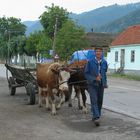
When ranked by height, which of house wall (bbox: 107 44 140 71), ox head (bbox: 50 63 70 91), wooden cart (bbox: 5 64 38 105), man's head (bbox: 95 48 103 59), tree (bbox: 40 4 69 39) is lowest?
house wall (bbox: 107 44 140 71)

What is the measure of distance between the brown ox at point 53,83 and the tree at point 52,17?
47.3 meters

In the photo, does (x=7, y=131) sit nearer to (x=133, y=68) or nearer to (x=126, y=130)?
(x=126, y=130)

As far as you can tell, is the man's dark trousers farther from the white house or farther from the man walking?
the white house

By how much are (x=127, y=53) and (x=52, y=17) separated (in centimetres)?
1539

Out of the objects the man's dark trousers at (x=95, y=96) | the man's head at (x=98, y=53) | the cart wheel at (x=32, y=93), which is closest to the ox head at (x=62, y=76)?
the man's dark trousers at (x=95, y=96)

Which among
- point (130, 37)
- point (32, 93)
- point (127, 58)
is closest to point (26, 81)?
point (32, 93)

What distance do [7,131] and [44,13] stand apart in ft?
180

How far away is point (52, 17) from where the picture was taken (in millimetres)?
64438

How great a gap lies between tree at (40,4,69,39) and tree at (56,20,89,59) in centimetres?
991

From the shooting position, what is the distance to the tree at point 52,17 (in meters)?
63.3

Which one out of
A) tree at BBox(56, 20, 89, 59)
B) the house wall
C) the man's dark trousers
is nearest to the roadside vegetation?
tree at BBox(56, 20, 89, 59)

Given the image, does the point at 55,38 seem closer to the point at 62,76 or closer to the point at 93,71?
the point at 62,76

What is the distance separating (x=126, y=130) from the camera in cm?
1108

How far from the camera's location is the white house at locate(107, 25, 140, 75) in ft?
166
